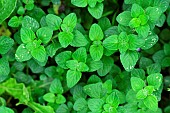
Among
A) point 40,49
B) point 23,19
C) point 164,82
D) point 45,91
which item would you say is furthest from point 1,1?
point 164,82

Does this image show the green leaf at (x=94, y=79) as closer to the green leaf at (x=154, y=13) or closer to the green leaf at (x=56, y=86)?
the green leaf at (x=56, y=86)

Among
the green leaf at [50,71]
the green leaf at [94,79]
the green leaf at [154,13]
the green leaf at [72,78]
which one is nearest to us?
the green leaf at [154,13]

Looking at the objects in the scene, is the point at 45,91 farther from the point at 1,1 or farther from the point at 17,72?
the point at 1,1

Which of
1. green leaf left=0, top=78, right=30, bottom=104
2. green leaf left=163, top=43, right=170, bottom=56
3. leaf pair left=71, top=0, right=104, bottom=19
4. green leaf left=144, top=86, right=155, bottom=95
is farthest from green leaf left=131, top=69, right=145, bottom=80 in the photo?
green leaf left=0, top=78, right=30, bottom=104

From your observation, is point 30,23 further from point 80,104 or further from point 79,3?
point 80,104

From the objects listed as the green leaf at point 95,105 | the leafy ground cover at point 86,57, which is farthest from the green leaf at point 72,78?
the green leaf at point 95,105

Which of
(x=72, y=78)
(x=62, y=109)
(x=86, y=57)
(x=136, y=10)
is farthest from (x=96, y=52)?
(x=62, y=109)

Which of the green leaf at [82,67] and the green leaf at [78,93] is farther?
the green leaf at [78,93]
